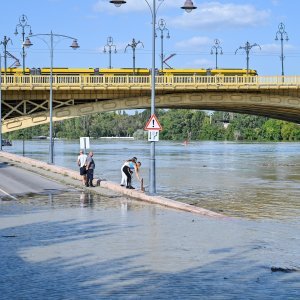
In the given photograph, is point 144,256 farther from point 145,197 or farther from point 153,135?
point 153,135

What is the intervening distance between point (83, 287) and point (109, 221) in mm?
8814

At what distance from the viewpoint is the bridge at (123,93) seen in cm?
6675

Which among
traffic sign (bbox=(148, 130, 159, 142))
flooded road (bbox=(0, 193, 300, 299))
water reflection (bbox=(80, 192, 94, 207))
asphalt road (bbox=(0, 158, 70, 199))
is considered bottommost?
water reflection (bbox=(80, 192, 94, 207))

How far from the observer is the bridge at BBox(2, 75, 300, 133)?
219ft

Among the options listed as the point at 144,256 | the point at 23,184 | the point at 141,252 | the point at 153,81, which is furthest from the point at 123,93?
the point at 144,256

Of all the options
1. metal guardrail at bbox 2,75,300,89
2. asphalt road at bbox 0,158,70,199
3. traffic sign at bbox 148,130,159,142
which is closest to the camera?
traffic sign at bbox 148,130,159,142

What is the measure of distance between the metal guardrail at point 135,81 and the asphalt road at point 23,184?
21.9 m

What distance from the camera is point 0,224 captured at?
742 inches

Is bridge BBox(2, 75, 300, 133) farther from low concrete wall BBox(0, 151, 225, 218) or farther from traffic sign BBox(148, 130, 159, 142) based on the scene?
traffic sign BBox(148, 130, 159, 142)

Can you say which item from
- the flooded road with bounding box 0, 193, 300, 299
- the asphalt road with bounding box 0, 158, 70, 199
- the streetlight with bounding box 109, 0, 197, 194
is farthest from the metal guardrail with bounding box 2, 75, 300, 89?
the flooded road with bounding box 0, 193, 300, 299

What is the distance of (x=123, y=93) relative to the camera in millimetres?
69875

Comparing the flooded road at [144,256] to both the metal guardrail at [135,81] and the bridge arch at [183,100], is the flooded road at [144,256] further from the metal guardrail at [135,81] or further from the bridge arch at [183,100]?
the bridge arch at [183,100]

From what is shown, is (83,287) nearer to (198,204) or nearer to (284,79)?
(198,204)

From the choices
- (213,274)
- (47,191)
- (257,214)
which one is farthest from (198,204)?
(213,274)
